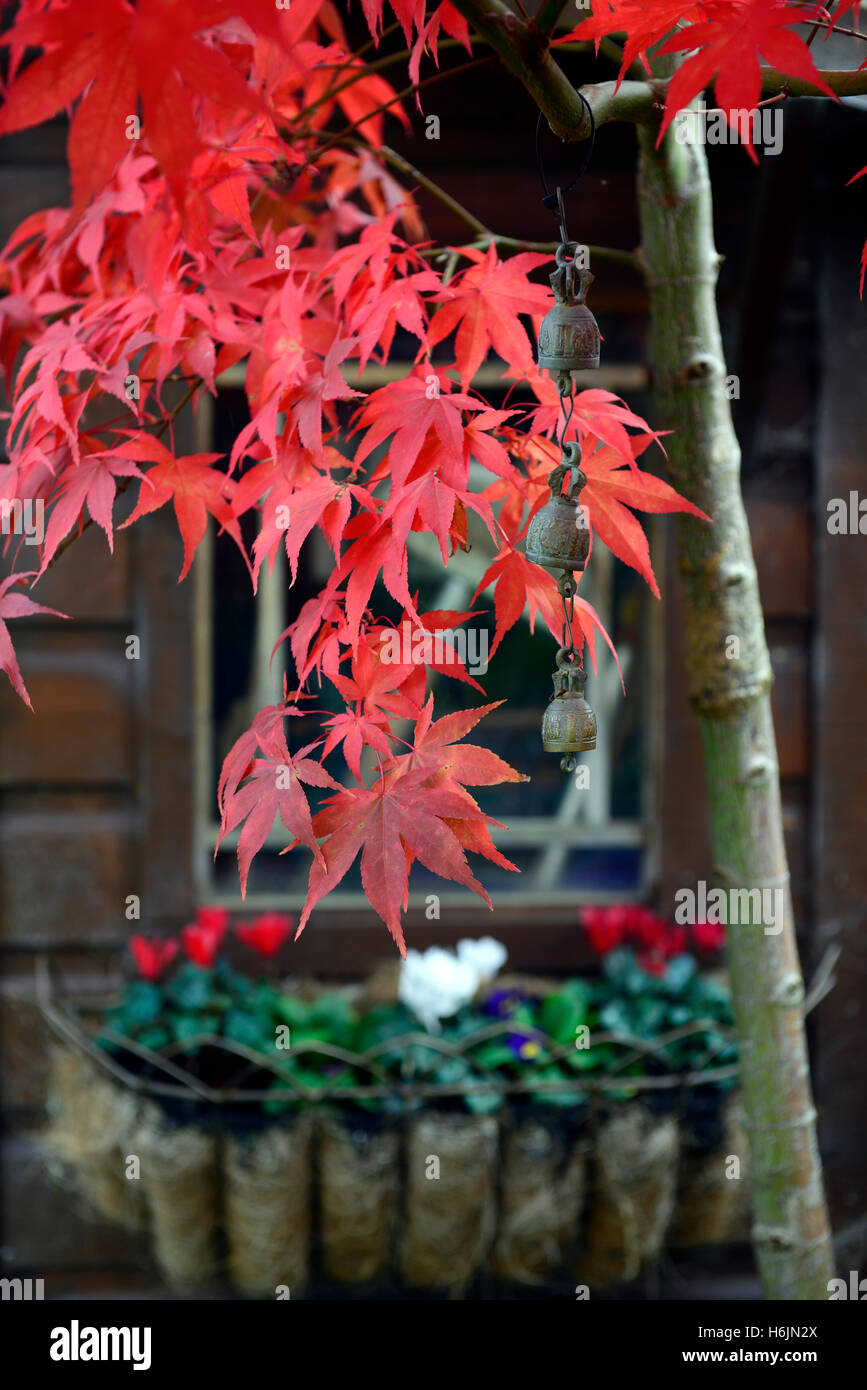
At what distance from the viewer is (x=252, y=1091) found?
200 centimetres

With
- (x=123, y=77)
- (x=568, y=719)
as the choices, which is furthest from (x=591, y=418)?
(x=123, y=77)

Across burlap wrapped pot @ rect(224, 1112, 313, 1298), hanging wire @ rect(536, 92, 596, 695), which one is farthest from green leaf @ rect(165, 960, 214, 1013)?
hanging wire @ rect(536, 92, 596, 695)

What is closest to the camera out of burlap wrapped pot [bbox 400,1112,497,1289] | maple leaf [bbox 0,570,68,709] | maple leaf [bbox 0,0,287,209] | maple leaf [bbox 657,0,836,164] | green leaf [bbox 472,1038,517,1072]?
maple leaf [bbox 0,0,287,209]

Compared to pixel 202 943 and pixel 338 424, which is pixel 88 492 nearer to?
pixel 338 424

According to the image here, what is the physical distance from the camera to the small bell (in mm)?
1070

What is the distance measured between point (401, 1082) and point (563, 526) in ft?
4.31

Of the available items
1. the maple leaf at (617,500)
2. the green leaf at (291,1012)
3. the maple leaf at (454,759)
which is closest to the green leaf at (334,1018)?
the green leaf at (291,1012)

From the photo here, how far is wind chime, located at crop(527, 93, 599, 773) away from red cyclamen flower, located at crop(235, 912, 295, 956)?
50.6 inches

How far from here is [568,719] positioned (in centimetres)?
107

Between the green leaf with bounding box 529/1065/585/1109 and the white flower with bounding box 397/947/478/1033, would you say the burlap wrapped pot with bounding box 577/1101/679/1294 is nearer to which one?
the green leaf with bounding box 529/1065/585/1109
